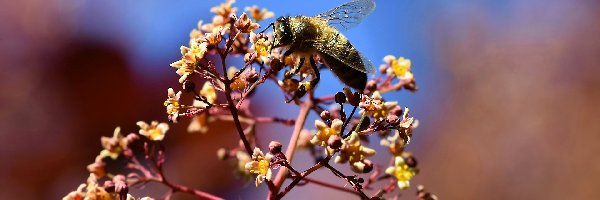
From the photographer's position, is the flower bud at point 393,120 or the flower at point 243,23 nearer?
the flower bud at point 393,120

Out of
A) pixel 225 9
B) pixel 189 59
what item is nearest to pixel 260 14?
pixel 225 9

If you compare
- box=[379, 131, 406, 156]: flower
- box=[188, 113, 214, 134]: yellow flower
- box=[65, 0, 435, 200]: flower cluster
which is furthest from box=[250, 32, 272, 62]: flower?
box=[188, 113, 214, 134]: yellow flower

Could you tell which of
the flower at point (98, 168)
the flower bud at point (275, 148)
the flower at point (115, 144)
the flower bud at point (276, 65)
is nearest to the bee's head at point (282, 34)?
the flower bud at point (276, 65)

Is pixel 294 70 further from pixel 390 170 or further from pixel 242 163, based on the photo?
pixel 242 163

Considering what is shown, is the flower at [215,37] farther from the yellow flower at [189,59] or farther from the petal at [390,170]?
the petal at [390,170]

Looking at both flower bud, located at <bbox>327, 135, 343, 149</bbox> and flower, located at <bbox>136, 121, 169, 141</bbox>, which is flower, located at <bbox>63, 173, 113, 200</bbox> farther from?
flower bud, located at <bbox>327, 135, 343, 149</bbox>

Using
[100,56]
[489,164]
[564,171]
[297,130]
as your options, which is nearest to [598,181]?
[564,171]
